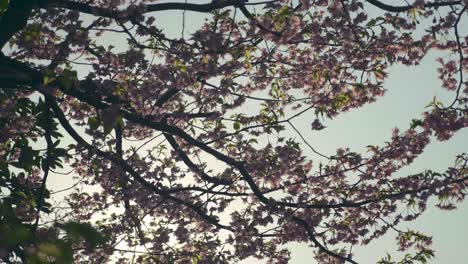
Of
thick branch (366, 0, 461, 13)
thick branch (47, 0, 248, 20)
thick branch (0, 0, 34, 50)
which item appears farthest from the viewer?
thick branch (366, 0, 461, 13)

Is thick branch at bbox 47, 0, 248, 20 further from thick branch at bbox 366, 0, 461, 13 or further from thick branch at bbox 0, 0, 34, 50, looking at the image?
thick branch at bbox 366, 0, 461, 13

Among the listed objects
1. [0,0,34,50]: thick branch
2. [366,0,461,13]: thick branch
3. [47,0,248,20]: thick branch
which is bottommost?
[0,0,34,50]: thick branch

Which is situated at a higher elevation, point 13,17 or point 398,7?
point 398,7

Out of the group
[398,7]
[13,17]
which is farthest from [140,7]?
[398,7]

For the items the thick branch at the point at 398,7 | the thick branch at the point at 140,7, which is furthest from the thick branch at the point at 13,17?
the thick branch at the point at 398,7

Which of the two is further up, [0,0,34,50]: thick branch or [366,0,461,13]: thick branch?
[366,0,461,13]: thick branch

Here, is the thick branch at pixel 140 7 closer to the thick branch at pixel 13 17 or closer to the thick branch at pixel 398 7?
the thick branch at pixel 13 17

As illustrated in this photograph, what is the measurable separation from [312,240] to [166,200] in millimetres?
3151

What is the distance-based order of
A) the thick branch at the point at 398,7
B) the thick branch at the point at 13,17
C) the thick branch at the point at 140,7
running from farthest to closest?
1. the thick branch at the point at 398,7
2. the thick branch at the point at 140,7
3. the thick branch at the point at 13,17

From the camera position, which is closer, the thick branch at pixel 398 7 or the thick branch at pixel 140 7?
the thick branch at pixel 140 7

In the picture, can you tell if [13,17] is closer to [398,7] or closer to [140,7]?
[140,7]

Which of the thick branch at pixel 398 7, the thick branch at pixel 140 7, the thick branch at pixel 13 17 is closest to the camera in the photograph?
→ the thick branch at pixel 13 17

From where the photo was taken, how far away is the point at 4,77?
23.1ft

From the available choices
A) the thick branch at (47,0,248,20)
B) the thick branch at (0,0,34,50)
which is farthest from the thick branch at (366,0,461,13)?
the thick branch at (0,0,34,50)
